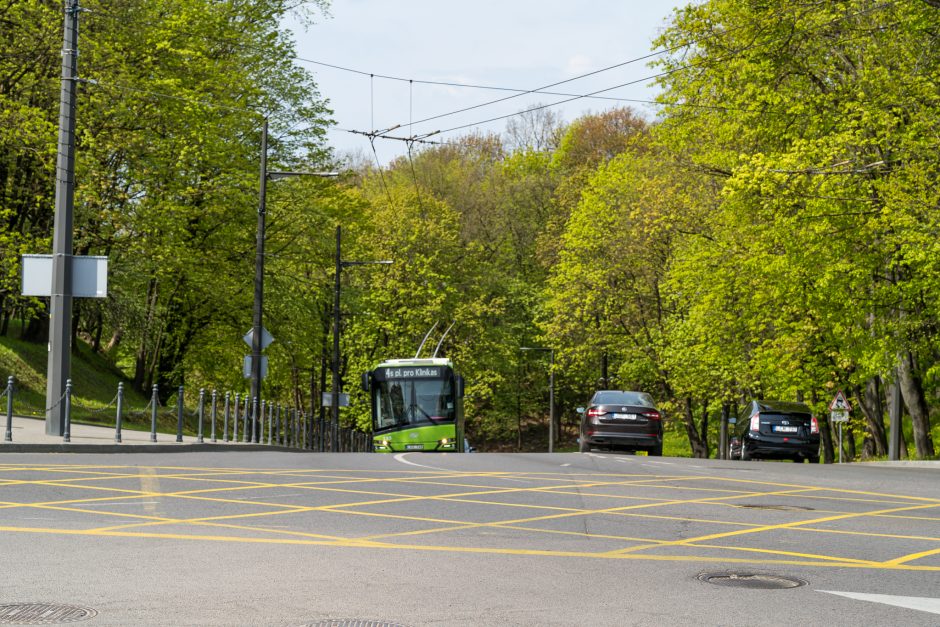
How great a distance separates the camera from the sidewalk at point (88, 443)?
1942 cm

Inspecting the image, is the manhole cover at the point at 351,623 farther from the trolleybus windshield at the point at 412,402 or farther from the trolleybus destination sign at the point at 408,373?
the trolleybus destination sign at the point at 408,373

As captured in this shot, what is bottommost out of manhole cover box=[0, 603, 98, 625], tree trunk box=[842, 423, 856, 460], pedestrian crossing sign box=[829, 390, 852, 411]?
tree trunk box=[842, 423, 856, 460]

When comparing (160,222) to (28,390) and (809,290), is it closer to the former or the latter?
(28,390)

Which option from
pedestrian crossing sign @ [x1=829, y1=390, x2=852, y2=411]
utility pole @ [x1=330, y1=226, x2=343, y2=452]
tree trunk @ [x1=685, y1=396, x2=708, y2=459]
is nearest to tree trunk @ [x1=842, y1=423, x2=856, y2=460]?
tree trunk @ [x1=685, y1=396, x2=708, y2=459]

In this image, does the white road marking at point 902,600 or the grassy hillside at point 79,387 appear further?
the grassy hillside at point 79,387

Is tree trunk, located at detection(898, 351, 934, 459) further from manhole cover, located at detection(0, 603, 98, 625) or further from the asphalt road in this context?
manhole cover, located at detection(0, 603, 98, 625)

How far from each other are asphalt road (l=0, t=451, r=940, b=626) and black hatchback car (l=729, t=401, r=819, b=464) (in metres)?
12.2

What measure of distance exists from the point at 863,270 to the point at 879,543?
62.5 feet

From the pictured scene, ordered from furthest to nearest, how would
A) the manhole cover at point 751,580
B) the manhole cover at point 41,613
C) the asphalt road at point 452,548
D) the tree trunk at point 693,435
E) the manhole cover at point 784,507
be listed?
the tree trunk at point 693,435
the manhole cover at point 784,507
the manhole cover at point 751,580
the asphalt road at point 452,548
the manhole cover at point 41,613

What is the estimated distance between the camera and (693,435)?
5056cm

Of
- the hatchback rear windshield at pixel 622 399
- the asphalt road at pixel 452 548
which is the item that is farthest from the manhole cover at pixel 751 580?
the hatchback rear windshield at pixel 622 399

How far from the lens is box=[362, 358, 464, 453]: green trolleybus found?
3391 centimetres

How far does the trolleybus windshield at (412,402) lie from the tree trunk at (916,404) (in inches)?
483

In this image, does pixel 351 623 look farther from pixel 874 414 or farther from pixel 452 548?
pixel 874 414
